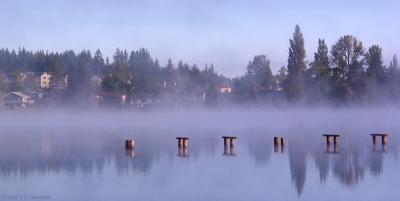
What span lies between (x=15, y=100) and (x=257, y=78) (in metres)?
39.7

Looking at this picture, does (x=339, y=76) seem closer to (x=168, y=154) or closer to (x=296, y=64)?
(x=296, y=64)

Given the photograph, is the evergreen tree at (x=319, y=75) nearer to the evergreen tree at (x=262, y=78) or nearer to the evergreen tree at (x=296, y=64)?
the evergreen tree at (x=296, y=64)

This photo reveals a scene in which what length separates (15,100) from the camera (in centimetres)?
9488

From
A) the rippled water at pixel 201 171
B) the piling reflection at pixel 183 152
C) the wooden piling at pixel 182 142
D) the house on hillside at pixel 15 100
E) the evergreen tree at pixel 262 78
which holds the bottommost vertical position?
the rippled water at pixel 201 171

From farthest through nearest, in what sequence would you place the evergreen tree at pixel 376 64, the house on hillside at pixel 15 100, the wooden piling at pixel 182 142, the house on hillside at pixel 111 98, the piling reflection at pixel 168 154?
the house on hillside at pixel 111 98, the house on hillside at pixel 15 100, the evergreen tree at pixel 376 64, the wooden piling at pixel 182 142, the piling reflection at pixel 168 154

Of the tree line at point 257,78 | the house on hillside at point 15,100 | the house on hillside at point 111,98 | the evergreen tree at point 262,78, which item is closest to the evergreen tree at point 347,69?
the tree line at point 257,78

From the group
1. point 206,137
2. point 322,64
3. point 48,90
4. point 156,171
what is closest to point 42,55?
point 48,90

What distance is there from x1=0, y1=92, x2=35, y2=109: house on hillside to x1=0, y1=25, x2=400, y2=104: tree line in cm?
165

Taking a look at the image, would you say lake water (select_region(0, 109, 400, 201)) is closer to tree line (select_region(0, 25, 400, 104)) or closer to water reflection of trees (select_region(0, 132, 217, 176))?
water reflection of trees (select_region(0, 132, 217, 176))

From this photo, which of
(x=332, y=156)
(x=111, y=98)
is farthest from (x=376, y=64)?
(x=332, y=156)

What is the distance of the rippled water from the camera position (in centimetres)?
1903

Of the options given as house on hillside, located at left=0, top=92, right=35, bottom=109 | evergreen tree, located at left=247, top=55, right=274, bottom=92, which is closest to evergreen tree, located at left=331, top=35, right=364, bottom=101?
evergreen tree, located at left=247, top=55, right=274, bottom=92

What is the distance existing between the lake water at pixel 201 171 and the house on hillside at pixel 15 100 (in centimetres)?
5710

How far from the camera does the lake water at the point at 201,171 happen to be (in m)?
19.0
